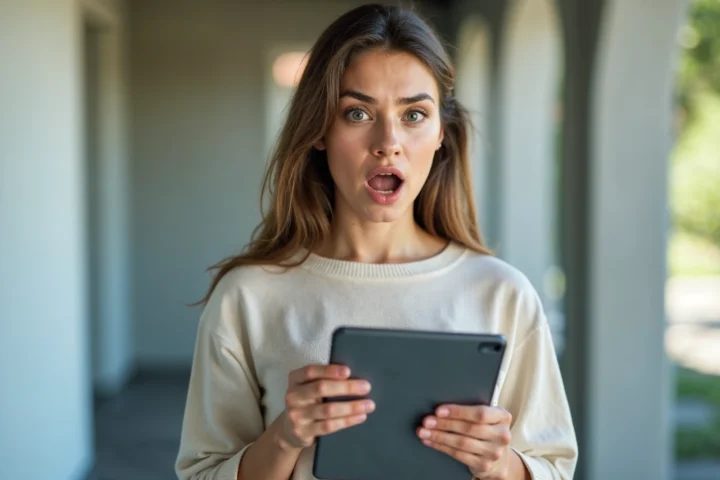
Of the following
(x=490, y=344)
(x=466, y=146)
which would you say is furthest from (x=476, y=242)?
(x=490, y=344)

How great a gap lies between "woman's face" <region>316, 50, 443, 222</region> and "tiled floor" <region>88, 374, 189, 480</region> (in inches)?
142

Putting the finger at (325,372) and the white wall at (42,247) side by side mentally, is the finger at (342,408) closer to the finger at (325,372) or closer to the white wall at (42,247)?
the finger at (325,372)

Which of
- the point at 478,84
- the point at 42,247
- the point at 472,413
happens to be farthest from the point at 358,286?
the point at 478,84

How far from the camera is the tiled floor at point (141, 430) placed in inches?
184

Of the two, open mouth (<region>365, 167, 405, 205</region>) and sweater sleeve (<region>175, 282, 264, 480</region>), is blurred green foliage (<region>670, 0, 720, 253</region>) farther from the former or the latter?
sweater sleeve (<region>175, 282, 264, 480</region>)

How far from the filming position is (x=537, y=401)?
1307 mm

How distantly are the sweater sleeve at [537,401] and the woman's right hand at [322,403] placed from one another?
0.32 meters

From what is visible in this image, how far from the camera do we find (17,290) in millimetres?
3178

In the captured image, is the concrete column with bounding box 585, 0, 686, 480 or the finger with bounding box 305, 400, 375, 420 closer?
the finger with bounding box 305, 400, 375, 420

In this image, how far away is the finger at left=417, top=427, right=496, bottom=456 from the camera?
1109mm

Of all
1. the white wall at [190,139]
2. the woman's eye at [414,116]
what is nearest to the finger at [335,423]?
the woman's eye at [414,116]

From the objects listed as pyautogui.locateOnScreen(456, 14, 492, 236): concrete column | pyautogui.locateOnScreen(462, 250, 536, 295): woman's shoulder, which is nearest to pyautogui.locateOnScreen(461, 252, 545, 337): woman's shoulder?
pyautogui.locateOnScreen(462, 250, 536, 295): woman's shoulder

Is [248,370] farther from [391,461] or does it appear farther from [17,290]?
[17,290]

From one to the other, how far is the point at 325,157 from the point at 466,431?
54 cm
